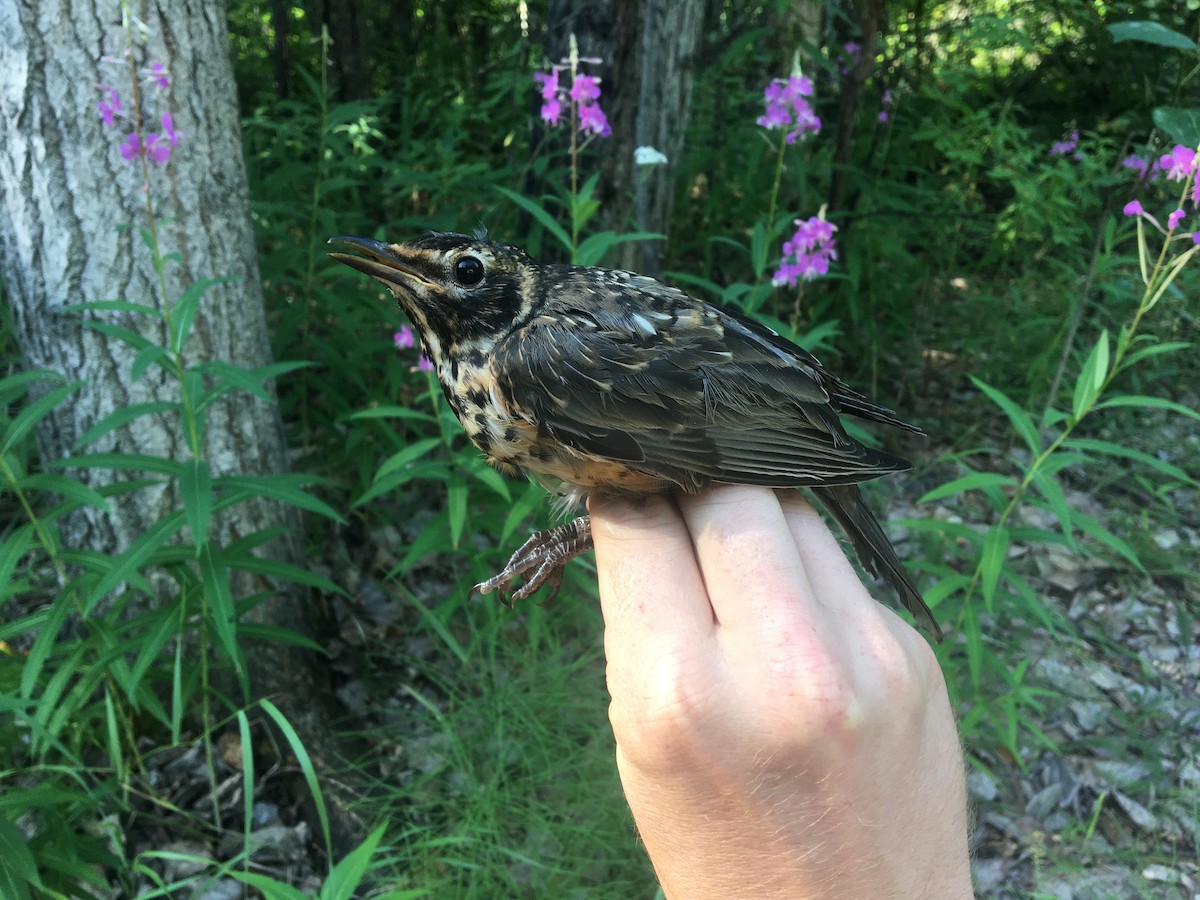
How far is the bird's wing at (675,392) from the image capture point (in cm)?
174

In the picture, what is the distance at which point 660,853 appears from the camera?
4.46 ft

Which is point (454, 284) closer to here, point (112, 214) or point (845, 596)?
point (845, 596)

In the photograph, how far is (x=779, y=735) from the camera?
3.84 feet

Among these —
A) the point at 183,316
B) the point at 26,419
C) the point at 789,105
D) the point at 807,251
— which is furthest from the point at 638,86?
the point at 26,419

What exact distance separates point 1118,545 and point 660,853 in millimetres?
1628

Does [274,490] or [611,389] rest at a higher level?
[611,389]

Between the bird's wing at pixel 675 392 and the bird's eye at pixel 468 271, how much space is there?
0.17 metres

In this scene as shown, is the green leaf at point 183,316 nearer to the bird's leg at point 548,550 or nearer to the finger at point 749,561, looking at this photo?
the bird's leg at point 548,550

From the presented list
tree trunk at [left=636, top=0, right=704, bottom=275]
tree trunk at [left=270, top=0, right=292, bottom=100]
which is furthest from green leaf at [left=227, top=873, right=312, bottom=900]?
tree trunk at [left=270, top=0, right=292, bottom=100]

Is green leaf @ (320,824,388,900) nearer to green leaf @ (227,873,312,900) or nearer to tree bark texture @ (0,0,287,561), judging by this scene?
green leaf @ (227,873,312,900)

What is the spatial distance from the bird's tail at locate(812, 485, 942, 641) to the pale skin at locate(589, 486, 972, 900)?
581 millimetres

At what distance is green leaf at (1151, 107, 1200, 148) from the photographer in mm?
1905

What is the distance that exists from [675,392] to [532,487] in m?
0.88

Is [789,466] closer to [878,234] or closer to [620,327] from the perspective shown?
[620,327]
